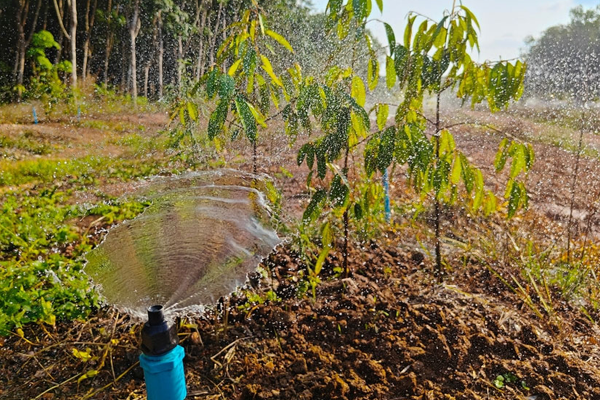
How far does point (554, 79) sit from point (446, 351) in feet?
59.1

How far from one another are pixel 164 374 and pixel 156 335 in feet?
0.31

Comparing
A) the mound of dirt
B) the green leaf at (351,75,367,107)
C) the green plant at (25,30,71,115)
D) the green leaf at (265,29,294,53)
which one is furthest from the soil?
the green plant at (25,30,71,115)

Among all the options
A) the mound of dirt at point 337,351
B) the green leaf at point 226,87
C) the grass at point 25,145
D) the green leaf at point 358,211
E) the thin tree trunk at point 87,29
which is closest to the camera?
the green leaf at point 226,87

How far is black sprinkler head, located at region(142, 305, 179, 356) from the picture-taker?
0.87m

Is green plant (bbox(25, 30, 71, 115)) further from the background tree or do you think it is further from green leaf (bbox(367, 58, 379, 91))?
the background tree

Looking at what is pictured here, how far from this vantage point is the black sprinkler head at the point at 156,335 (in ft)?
2.86

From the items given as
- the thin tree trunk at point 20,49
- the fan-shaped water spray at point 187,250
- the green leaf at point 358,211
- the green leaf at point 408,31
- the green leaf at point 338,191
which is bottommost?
the fan-shaped water spray at point 187,250

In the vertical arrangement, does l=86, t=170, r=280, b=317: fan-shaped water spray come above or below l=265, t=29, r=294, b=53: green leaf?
below

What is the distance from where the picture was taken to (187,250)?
184 cm

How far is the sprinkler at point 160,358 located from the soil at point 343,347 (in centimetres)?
44

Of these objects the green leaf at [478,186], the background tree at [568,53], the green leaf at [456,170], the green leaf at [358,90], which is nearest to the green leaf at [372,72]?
the green leaf at [358,90]

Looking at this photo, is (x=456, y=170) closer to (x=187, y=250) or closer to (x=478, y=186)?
(x=478, y=186)

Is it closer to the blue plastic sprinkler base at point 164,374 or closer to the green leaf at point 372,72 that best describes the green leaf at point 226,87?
the green leaf at point 372,72

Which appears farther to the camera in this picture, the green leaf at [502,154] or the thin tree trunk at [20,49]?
the thin tree trunk at [20,49]
